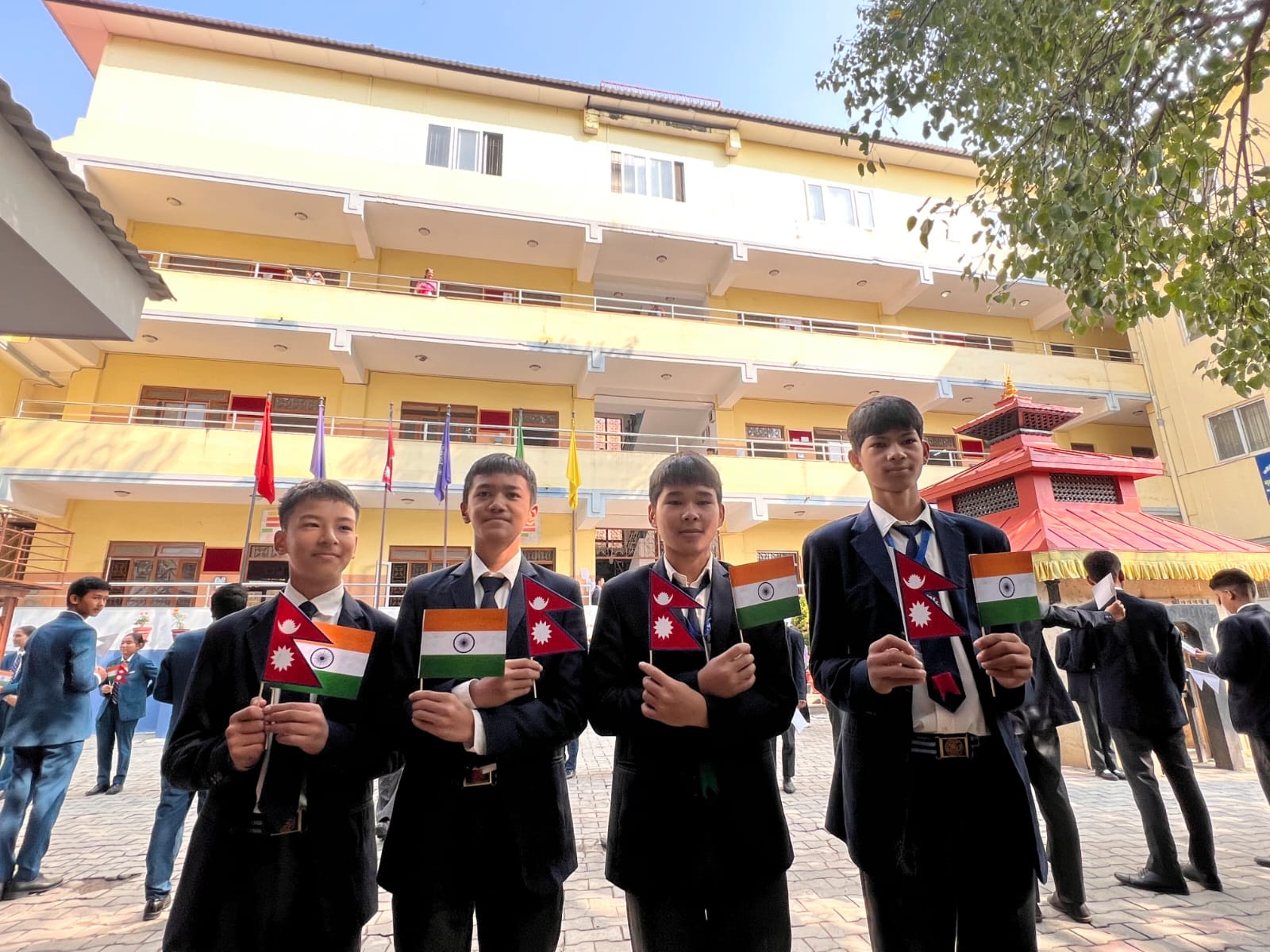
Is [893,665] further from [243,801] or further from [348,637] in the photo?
[243,801]

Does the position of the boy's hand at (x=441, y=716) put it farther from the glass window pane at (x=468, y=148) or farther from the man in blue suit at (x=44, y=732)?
the glass window pane at (x=468, y=148)

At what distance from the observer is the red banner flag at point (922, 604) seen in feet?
6.23

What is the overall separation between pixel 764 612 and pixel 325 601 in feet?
5.01

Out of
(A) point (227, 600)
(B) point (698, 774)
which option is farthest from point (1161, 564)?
(A) point (227, 600)

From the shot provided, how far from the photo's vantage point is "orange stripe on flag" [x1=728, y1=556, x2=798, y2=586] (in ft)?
6.43

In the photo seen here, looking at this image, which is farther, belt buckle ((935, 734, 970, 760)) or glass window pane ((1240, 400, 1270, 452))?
glass window pane ((1240, 400, 1270, 452))

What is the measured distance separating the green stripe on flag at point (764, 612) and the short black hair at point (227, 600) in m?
3.71

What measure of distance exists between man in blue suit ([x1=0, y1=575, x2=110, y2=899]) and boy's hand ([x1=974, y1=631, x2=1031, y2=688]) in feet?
18.6

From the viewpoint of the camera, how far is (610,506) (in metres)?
16.1

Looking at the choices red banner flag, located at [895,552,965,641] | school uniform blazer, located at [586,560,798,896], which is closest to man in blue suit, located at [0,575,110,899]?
school uniform blazer, located at [586,560,798,896]

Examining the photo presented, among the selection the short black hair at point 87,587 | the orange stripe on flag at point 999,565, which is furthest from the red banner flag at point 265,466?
the orange stripe on flag at point 999,565

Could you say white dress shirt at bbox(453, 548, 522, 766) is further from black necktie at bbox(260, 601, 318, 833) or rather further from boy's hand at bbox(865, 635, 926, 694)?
boy's hand at bbox(865, 635, 926, 694)

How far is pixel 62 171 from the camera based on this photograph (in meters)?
3.56

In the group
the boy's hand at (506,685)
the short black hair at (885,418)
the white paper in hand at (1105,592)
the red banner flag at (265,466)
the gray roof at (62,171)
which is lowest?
the boy's hand at (506,685)
